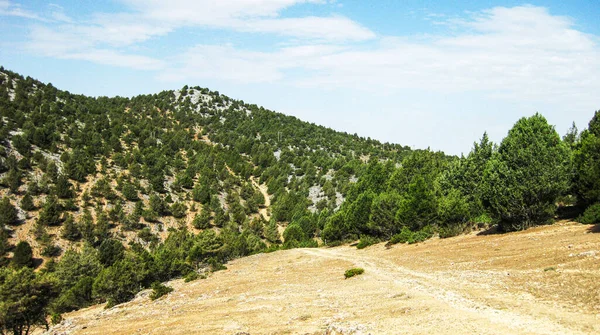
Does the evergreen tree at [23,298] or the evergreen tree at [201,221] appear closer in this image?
the evergreen tree at [23,298]

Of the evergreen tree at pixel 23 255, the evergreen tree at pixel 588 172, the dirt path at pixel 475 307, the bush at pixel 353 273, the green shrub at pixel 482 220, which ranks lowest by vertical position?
the evergreen tree at pixel 23 255

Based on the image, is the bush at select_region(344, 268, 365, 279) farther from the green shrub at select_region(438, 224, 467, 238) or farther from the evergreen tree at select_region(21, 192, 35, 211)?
the evergreen tree at select_region(21, 192, 35, 211)

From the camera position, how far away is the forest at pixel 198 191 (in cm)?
3872

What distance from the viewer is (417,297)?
20938 mm

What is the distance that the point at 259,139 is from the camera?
15788 cm

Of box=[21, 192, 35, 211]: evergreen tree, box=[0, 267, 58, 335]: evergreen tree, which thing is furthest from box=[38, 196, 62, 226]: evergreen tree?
box=[0, 267, 58, 335]: evergreen tree

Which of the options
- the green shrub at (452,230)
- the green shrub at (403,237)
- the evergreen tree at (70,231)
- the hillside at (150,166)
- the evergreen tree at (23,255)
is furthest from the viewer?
the hillside at (150,166)

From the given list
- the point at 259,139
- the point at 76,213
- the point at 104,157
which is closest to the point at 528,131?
the point at 76,213

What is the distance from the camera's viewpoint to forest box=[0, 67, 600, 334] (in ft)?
127

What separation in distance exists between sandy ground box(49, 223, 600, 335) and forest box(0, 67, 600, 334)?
5624mm

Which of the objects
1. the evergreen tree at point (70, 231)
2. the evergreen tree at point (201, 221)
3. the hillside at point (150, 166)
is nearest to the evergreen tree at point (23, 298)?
the hillside at point (150, 166)

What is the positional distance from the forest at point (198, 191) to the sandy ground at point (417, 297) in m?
5.62

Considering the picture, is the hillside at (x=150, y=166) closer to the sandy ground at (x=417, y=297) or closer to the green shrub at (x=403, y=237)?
the green shrub at (x=403, y=237)

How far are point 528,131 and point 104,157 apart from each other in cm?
9373
